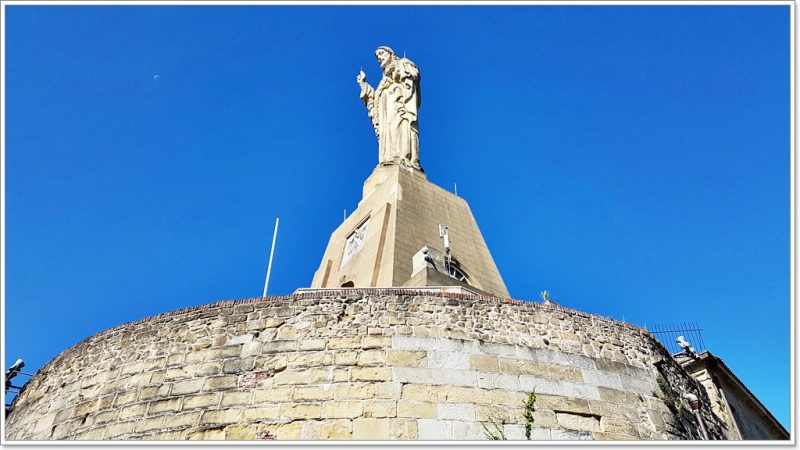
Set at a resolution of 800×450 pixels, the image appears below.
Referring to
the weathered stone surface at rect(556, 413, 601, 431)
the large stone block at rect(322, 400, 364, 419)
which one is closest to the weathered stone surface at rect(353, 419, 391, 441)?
the large stone block at rect(322, 400, 364, 419)

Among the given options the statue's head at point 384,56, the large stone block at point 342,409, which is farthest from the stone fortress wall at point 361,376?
the statue's head at point 384,56

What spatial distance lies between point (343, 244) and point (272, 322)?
33.1 feet

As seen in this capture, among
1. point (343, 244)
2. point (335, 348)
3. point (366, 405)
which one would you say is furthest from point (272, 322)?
point (343, 244)

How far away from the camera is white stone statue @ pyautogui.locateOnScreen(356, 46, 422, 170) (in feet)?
75.1

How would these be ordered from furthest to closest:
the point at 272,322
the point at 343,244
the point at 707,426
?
the point at 343,244 < the point at 707,426 < the point at 272,322

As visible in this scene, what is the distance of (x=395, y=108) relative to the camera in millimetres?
24016

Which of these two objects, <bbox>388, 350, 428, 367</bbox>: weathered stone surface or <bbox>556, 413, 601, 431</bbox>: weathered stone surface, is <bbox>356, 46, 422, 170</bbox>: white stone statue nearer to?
<bbox>388, 350, 428, 367</bbox>: weathered stone surface

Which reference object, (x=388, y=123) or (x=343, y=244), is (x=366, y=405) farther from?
(x=388, y=123)

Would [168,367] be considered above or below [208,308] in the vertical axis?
below

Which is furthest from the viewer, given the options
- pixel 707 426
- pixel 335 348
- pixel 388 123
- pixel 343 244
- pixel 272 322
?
pixel 388 123

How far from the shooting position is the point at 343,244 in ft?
66.5

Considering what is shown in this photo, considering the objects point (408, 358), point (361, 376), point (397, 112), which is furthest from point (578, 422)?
point (397, 112)

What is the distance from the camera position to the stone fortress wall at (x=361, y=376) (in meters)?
8.80

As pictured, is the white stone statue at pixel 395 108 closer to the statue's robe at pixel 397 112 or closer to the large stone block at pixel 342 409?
the statue's robe at pixel 397 112
